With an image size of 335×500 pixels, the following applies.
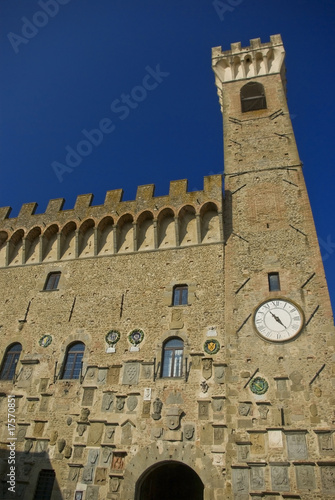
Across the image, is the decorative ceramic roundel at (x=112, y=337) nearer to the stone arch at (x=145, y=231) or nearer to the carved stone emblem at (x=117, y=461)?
the carved stone emblem at (x=117, y=461)

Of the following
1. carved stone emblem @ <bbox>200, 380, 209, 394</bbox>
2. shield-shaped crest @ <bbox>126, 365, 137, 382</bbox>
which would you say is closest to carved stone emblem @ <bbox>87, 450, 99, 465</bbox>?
shield-shaped crest @ <bbox>126, 365, 137, 382</bbox>

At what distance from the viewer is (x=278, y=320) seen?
1294 centimetres

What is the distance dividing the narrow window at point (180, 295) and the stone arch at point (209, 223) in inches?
91.0

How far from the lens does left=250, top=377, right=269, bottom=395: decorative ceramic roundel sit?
11.9 meters

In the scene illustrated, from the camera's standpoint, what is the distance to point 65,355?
47.3ft

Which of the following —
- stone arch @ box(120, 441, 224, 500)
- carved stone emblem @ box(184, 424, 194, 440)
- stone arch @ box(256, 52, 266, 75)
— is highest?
stone arch @ box(256, 52, 266, 75)

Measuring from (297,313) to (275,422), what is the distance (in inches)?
142

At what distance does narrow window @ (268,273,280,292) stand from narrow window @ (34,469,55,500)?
966 cm

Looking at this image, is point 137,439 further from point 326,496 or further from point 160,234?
point 160,234

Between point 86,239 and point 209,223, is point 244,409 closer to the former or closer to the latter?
point 209,223

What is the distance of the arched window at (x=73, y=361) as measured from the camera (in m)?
14.0

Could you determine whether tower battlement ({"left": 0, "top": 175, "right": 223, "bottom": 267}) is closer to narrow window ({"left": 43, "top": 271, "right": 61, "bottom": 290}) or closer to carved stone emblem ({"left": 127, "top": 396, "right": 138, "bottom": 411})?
narrow window ({"left": 43, "top": 271, "right": 61, "bottom": 290})

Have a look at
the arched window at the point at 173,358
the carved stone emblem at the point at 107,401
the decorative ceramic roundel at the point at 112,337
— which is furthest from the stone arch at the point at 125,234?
the carved stone emblem at the point at 107,401

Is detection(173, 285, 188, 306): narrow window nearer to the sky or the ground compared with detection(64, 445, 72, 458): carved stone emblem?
nearer to the sky
